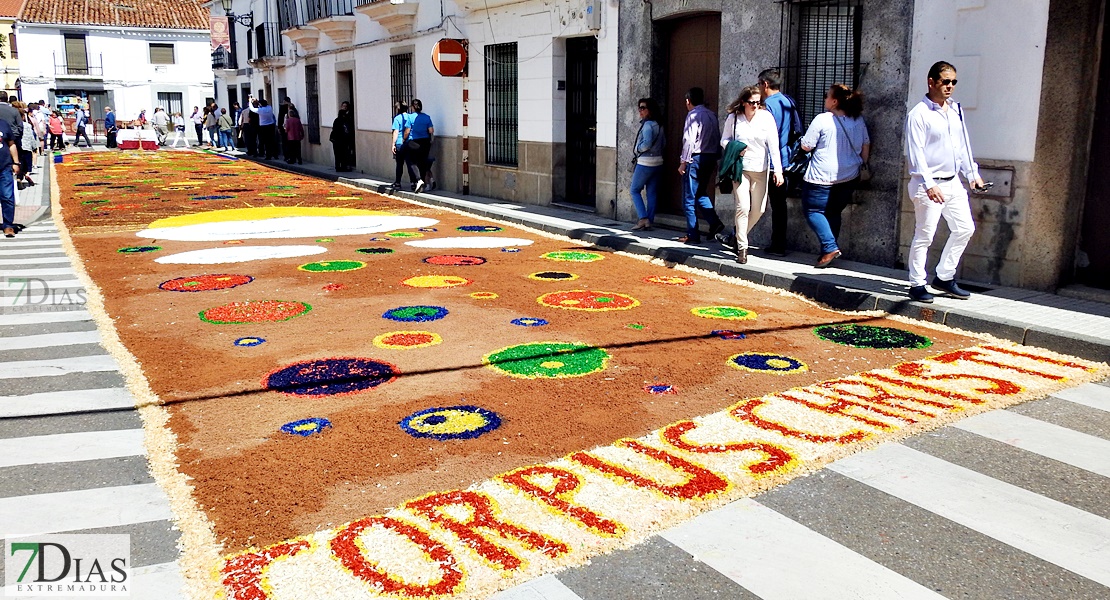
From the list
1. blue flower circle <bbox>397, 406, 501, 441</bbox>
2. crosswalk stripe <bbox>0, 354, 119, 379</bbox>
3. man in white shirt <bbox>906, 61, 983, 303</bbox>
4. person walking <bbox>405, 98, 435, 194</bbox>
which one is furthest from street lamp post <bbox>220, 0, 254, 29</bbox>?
blue flower circle <bbox>397, 406, 501, 441</bbox>

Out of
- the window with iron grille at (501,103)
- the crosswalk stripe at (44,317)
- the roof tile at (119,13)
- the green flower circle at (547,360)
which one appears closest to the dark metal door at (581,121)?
the window with iron grille at (501,103)

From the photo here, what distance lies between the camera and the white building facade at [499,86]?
44.3 ft

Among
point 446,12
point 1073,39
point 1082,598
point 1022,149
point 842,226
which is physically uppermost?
point 446,12

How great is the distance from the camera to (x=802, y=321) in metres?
6.88

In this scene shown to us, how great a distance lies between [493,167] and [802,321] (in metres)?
10.1

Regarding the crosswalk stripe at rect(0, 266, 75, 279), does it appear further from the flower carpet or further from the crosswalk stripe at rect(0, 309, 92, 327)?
the crosswalk stripe at rect(0, 309, 92, 327)

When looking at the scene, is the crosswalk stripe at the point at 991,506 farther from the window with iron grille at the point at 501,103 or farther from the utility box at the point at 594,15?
the window with iron grille at the point at 501,103

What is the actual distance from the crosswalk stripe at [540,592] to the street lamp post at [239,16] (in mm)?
34625

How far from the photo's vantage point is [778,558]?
10.3 ft

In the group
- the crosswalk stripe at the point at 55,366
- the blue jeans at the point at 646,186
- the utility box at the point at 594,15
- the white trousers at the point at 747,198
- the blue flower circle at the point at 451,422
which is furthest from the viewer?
the utility box at the point at 594,15

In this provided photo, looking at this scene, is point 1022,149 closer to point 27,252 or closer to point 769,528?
point 769,528

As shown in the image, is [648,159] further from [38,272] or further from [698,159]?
[38,272]

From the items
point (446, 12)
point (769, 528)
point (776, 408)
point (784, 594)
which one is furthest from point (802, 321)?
point (446, 12)

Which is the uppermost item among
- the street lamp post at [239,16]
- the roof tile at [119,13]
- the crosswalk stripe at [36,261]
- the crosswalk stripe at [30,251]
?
the roof tile at [119,13]
